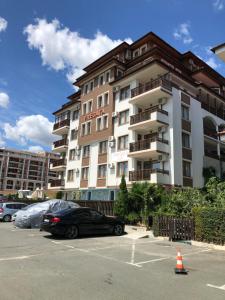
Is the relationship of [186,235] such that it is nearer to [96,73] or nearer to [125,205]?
[125,205]

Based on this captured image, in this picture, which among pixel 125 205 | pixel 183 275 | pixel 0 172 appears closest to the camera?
pixel 183 275

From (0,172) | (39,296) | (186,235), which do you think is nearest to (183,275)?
(39,296)

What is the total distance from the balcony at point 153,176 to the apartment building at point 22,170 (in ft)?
369

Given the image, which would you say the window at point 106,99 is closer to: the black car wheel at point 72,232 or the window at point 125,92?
the window at point 125,92

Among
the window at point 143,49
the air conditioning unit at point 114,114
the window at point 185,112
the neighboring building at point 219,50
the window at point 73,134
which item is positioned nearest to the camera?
the neighboring building at point 219,50

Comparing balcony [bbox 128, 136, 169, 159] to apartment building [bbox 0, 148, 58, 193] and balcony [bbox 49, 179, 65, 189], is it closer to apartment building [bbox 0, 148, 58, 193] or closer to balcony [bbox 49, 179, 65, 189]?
balcony [bbox 49, 179, 65, 189]

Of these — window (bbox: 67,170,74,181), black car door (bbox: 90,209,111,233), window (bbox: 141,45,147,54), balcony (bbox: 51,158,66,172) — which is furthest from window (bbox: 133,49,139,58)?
black car door (bbox: 90,209,111,233)

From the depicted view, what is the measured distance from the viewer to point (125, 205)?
74.2ft

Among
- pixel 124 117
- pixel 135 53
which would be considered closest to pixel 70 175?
pixel 124 117

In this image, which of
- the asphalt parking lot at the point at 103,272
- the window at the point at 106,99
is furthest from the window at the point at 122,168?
the asphalt parking lot at the point at 103,272

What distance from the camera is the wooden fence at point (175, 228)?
1486cm

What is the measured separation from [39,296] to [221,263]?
6.85m

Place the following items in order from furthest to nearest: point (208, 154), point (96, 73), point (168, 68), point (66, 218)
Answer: point (96, 73) < point (208, 154) < point (168, 68) < point (66, 218)

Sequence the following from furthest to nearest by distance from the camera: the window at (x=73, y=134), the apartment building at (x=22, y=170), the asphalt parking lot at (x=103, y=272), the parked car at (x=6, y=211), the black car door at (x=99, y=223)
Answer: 1. the apartment building at (x=22, y=170)
2. the window at (x=73, y=134)
3. the parked car at (x=6, y=211)
4. the black car door at (x=99, y=223)
5. the asphalt parking lot at (x=103, y=272)
